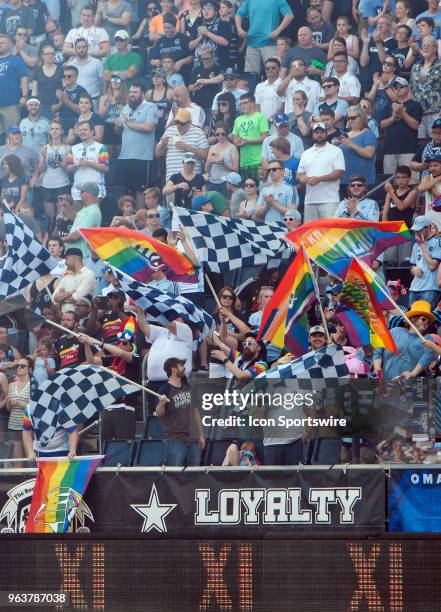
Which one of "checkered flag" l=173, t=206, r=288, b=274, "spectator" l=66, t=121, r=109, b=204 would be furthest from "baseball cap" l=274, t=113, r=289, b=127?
"spectator" l=66, t=121, r=109, b=204

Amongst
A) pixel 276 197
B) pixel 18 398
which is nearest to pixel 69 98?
pixel 276 197

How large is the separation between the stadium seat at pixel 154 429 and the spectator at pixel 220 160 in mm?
5646

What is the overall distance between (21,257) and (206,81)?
5.05 m

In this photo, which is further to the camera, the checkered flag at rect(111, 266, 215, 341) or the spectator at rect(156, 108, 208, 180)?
the spectator at rect(156, 108, 208, 180)

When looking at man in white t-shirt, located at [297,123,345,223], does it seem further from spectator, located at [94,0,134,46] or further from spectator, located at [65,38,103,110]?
spectator, located at [94,0,134,46]

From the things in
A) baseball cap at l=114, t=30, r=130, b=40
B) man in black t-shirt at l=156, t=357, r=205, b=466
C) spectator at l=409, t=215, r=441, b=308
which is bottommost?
man in black t-shirt at l=156, t=357, r=205, b=466

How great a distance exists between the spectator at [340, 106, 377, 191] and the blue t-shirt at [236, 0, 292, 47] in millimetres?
2896

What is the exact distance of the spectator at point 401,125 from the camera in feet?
59.0

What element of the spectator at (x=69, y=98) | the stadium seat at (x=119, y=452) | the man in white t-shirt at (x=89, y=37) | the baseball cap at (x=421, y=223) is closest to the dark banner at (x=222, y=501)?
the stadium seat at (x=119, y=452)

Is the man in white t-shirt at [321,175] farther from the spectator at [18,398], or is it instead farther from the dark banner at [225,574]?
the dark banner at [225,574]

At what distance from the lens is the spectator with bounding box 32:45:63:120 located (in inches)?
878

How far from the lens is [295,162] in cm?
1833

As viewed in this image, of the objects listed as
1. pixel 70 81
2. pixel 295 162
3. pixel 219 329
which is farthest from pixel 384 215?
pixel 70 81

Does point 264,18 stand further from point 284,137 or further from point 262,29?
point 284,137
